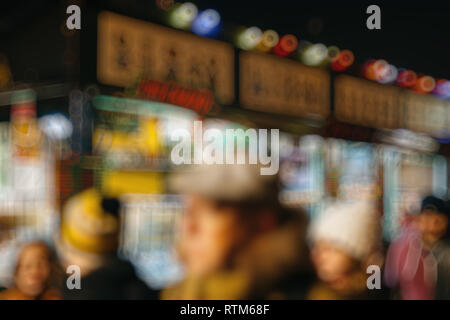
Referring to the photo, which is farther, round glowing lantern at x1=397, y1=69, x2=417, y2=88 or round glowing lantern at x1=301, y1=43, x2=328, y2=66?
round glowing lantern at x1=397, y1=69, x2=417, y2=88

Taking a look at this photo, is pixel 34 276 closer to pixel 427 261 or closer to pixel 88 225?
pixel 88 225

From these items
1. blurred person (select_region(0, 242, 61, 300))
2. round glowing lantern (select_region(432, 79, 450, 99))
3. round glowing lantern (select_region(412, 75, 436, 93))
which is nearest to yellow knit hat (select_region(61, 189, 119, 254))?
blurred person (select_region(0, 242, 61, 300))

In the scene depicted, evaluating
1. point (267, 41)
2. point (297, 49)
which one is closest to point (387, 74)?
point (297, 49)

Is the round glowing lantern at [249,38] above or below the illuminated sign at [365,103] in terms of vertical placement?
above

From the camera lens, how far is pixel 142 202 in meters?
4.26

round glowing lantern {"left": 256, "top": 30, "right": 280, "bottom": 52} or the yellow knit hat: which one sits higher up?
round glowing lantern {"left": 256, "top": 30, "right": 280, "bottom": 52}

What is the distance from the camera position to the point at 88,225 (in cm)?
396

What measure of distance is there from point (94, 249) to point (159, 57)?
161 cm

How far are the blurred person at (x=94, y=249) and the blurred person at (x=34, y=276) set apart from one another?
0.42 feet

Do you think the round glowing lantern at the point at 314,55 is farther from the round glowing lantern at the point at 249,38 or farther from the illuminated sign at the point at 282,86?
the round glowing lantern at the point at 249,38

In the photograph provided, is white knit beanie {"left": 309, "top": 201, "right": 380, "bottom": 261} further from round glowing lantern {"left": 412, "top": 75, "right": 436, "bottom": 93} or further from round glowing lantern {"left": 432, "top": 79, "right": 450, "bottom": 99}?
round glowing lantern {"left": 432, "top": 79, "right": 450, "bottom": 99}

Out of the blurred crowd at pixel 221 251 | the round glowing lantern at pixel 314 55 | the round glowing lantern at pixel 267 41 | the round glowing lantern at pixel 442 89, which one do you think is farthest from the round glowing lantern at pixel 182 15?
the round glowing lantern at pixel 442 89

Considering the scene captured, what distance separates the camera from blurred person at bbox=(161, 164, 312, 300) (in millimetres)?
3672

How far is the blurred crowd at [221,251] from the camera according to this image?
12.1 ft
